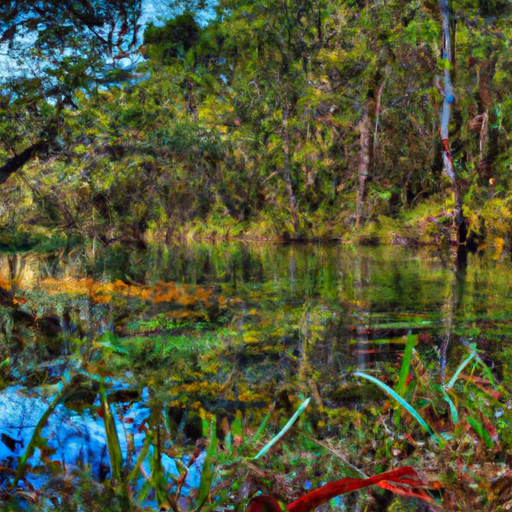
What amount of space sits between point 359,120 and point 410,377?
36.5ft

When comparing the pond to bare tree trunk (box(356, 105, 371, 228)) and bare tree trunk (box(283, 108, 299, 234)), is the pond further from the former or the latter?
bare tree trunk (box(283, 108, 299, 234))

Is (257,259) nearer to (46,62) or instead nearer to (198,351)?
(46,62)

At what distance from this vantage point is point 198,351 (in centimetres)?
243

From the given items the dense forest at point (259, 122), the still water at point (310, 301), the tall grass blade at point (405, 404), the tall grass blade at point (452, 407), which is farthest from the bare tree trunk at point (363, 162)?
the tall grass blade at point (405, 404)

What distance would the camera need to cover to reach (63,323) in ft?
10.3

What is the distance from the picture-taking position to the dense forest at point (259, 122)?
258 inches

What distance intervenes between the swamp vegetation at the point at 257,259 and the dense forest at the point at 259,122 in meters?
0.05

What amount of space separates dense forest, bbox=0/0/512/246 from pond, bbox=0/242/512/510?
2868mm

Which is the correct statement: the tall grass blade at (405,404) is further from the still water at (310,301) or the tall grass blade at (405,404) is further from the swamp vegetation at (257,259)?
the still water at (310,301)

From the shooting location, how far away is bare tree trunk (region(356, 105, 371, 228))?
36.6ft

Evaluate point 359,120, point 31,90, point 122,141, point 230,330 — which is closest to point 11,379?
point 230,330

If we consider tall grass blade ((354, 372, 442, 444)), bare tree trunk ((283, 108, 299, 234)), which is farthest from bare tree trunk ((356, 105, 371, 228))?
tall grass blade ((354, 372, 442, 444))

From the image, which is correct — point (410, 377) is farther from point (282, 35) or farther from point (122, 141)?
point (282, 35)

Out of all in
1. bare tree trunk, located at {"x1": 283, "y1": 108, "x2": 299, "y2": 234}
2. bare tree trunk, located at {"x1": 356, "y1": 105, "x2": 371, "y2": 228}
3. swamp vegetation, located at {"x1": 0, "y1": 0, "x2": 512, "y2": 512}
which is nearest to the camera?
swamp vegetation, located at {"x1": 0, "y1": 0, "x2": 512, "y2": 512}
